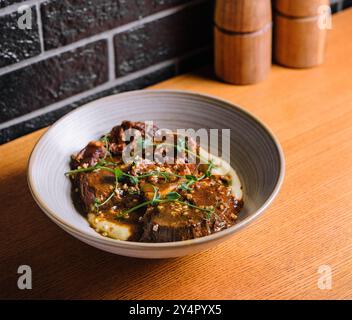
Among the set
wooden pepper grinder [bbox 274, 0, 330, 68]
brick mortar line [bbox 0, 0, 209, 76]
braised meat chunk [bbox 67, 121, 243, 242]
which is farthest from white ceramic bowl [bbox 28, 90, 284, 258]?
wooden pepper grinder [bbox 274, 0, 330, 68]

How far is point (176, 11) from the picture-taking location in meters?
1.53

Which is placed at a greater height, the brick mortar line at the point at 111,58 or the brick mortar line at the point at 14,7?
the brick mortar line at the point at 14,7

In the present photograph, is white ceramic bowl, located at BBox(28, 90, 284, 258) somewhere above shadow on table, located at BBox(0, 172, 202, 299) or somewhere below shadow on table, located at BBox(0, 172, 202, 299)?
above

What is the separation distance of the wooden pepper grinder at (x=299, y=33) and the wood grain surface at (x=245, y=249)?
9.4 inches

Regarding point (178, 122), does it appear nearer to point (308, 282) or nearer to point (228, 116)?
point (228, 116)

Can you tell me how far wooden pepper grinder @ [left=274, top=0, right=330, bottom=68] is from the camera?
149 centimetres

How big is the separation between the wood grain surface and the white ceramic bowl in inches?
2.6

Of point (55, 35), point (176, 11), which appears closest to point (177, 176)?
point (55, 35)

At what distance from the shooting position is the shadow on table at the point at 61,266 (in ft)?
3.26

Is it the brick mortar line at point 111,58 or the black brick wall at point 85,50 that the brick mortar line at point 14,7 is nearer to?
the black brick wall at point 85,50

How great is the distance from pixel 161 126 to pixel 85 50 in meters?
0.28

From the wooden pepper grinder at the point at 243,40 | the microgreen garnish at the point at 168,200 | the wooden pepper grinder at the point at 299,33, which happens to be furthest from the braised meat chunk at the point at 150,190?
the wooden pepper grinder at the point at 299,33

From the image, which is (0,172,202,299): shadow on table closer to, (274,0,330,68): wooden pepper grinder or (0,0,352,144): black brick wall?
(0,0,352,144): black brick wall

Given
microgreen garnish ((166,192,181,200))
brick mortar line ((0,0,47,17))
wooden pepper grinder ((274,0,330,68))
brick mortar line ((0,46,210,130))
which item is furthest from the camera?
wooden pepper grinder ((274,0,330,68))
